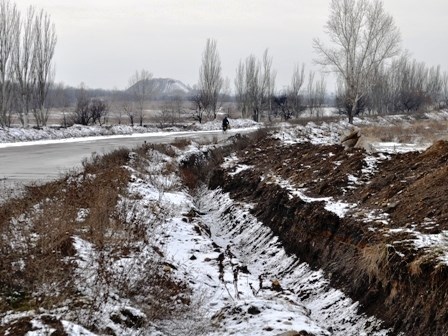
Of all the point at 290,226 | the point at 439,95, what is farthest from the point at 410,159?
the point at 439,95

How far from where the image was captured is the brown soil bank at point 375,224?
542cm

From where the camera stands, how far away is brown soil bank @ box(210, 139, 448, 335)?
5.42m

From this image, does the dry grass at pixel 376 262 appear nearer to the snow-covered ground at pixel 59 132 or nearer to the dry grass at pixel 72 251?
the dry grass at pixel 72 251

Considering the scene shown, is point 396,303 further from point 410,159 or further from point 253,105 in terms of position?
point 253,105

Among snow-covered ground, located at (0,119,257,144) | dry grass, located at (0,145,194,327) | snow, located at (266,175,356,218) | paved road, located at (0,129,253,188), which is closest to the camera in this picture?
dry grass, located at (0,145,194,327)

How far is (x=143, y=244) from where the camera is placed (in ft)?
26.4

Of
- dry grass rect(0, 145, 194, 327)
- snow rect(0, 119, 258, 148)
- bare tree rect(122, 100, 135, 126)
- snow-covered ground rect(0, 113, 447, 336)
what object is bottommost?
snow-covered ground rect(0, 113, 447, 336)

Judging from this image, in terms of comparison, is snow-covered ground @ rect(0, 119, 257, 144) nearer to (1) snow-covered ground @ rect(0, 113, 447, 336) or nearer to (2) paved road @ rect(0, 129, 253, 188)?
(2) paved road @ rect(0, 129, 253, 188)

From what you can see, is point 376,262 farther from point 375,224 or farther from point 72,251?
point 72,251

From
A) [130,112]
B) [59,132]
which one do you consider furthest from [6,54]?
[130,112]

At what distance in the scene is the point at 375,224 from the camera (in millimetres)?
7574

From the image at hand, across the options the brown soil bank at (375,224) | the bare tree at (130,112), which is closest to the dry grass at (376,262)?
the brown soil bank at (375,224)

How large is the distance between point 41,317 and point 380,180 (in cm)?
724

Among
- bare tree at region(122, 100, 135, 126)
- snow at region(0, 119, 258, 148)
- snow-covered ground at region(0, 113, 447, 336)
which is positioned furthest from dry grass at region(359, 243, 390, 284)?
bare tree at region(122, 100, 135, 126)
